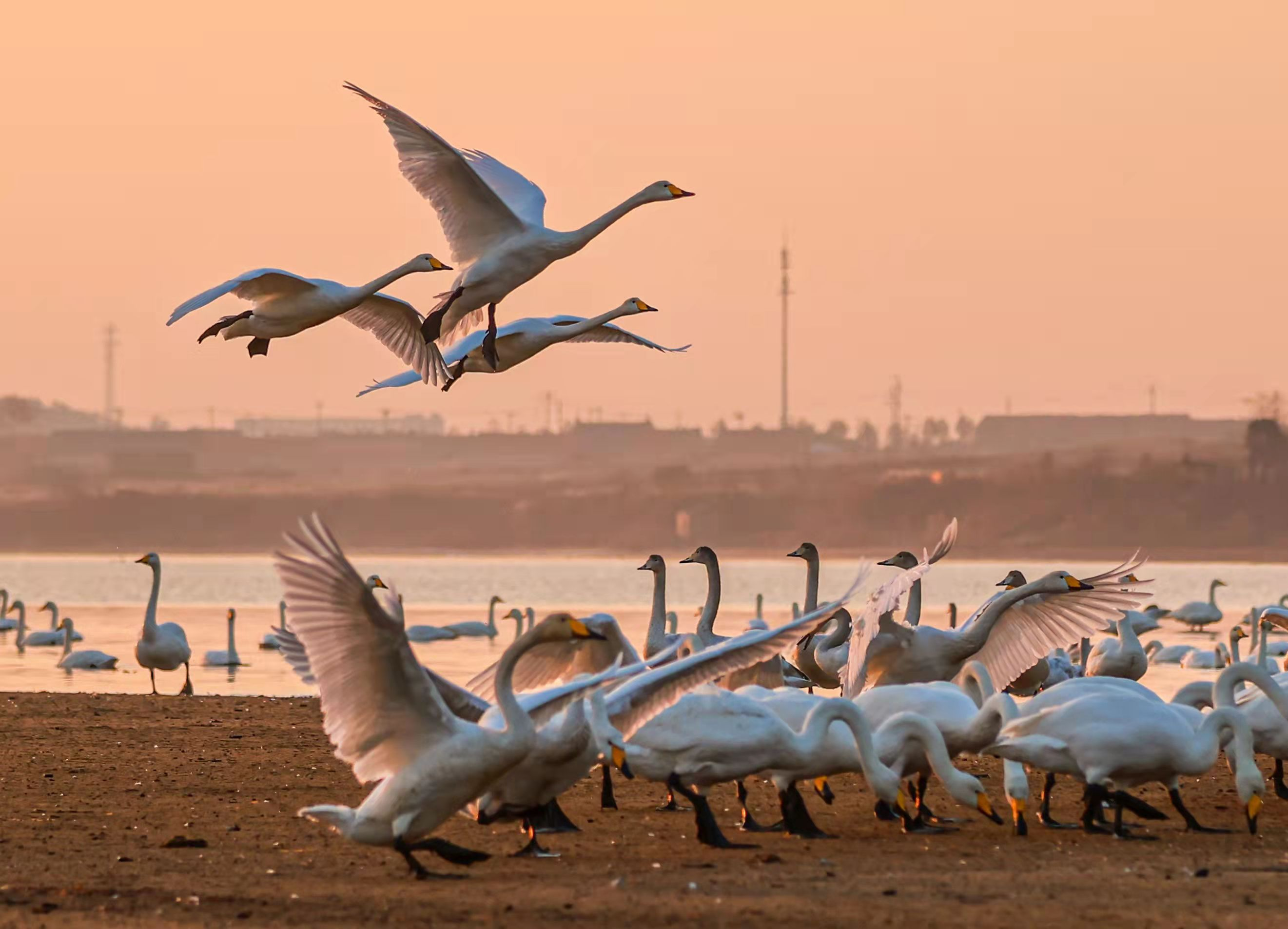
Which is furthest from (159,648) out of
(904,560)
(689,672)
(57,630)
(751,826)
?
(689,672)

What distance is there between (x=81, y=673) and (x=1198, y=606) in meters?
21.8

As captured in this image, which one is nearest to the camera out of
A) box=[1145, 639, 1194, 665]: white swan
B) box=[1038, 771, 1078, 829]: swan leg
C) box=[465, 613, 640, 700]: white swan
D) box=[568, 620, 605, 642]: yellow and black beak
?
box=[568, 620, 605, 642]: yellow and black beak

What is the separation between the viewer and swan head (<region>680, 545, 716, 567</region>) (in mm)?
17859

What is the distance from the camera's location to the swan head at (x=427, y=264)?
13969 millimetres

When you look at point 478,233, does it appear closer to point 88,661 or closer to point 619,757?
point 619,757

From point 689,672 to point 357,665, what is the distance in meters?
2.15

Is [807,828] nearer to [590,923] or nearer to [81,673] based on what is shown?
[590,923]

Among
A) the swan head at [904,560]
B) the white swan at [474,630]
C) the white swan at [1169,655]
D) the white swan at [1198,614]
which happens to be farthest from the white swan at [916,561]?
the white swan at [1198,614]

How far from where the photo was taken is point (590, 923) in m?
8.59

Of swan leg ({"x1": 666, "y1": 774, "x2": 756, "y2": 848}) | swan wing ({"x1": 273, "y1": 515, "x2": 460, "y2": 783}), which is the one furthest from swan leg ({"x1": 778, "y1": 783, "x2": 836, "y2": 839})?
swan wing ({"x1": 273, "y1": 515, "x2": 460, "y2": 783})

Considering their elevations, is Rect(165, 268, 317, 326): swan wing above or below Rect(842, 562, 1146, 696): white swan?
above

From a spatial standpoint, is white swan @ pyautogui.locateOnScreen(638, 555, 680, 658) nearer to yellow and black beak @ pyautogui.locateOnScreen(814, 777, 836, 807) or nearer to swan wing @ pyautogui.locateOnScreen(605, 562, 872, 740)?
yellow and black beak @ pyautogui.locateOnScreen(814, 777, 836, 807)

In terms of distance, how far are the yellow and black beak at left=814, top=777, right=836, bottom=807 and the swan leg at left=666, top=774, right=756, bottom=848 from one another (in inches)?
53.7

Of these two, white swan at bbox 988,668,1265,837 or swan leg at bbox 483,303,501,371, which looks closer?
white swan at bbox 988,668,1265,837
